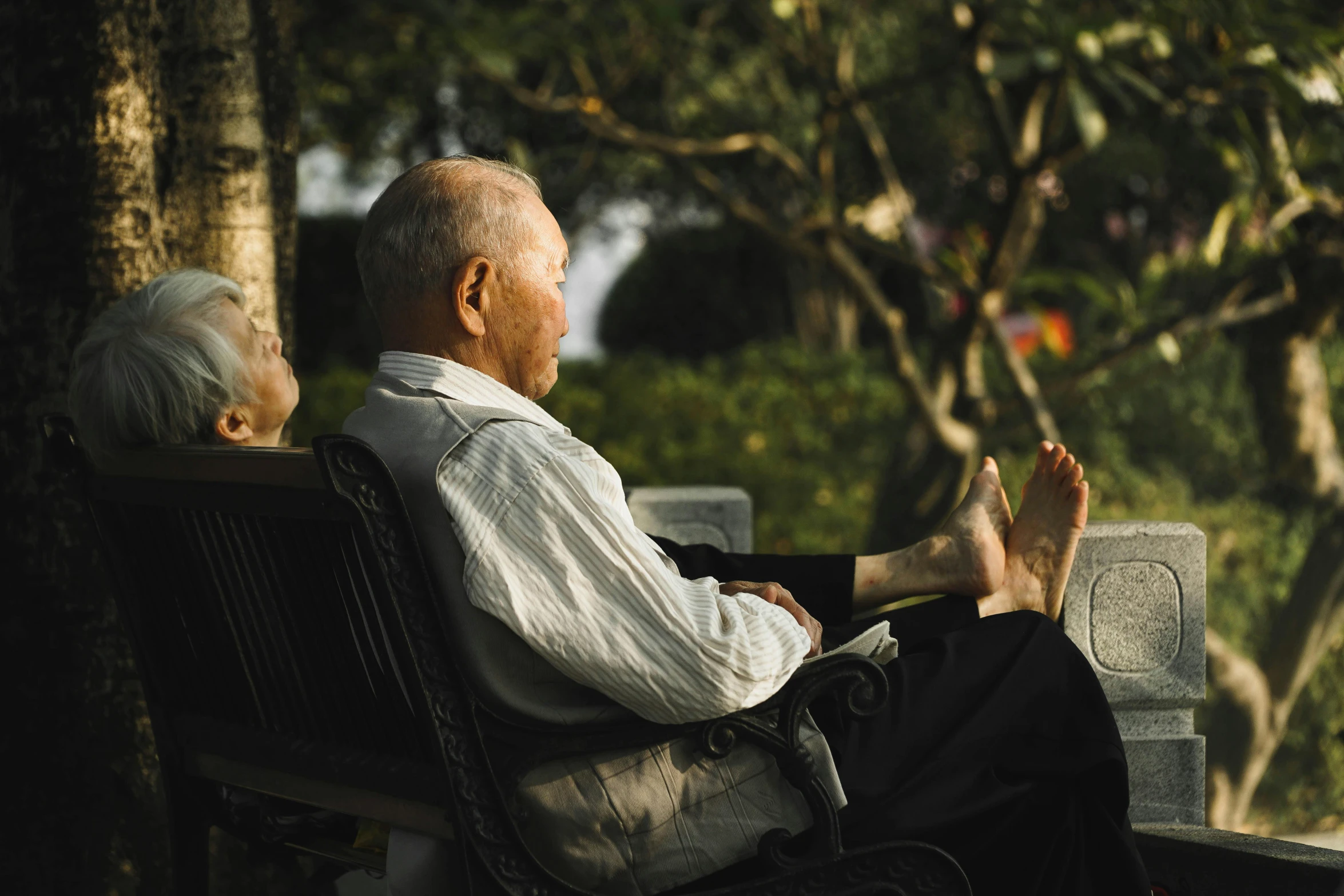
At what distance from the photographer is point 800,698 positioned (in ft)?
6.29

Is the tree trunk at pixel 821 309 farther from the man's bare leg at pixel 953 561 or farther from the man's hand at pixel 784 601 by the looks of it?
the man's hand at pixel 784 601

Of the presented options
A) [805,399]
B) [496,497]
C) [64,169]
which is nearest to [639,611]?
[496,497]

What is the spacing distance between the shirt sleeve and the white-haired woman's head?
2.81ft

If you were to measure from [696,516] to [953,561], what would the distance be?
1269 millimetres

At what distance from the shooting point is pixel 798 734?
194 cm

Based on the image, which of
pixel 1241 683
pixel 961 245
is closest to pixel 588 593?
pixel 1241 683

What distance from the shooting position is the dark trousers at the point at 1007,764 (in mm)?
2035

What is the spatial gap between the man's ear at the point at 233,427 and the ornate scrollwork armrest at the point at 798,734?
115 cm

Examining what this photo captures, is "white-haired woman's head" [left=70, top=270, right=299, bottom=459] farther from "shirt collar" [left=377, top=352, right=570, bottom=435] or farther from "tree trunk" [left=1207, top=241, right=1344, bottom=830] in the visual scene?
"tree trunk" [left=1207, top=241, right=1344, bottom=830]

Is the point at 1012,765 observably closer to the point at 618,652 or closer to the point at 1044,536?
the point at 618,652

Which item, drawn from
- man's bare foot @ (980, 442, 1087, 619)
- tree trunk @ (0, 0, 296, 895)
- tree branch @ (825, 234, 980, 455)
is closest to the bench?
tree trunk @ (0, 0, 296, 895)

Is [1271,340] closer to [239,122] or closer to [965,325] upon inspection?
[965,325]

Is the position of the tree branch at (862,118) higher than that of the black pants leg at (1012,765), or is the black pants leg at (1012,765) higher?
the tree branch at (862,118)

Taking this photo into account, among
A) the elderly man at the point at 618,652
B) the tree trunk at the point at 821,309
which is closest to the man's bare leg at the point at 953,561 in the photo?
the elderly man at the point at 618,652
